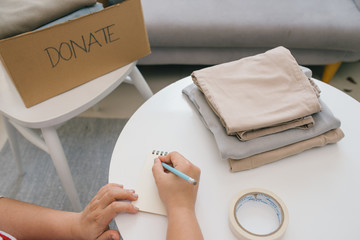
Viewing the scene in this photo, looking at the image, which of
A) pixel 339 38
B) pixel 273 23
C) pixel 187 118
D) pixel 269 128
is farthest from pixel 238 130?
pixel 339 38

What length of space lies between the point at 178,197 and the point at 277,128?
0.28 m

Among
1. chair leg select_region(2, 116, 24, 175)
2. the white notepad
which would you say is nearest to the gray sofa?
chair leg select_region(2, 116, 24, 175)

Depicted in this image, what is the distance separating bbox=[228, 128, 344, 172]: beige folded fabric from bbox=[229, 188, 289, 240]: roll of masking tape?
0.07 meters

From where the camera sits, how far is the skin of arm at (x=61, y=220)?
0.66m

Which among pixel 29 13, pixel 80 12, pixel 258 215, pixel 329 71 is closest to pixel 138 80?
pixel 80 12

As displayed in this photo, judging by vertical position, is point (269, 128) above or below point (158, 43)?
Result: above

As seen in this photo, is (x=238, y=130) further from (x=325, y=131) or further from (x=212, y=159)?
(x=325, y=131)

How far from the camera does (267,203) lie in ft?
2.04

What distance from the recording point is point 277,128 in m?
0.69

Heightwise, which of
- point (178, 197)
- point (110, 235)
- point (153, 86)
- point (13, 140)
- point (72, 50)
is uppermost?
point (72, 50)

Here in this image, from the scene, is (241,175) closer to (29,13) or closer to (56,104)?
(56,104)

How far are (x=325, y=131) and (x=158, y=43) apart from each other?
0.96m

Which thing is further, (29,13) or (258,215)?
(29,13)

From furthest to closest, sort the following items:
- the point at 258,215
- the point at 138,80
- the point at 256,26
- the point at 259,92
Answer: the point at 256,26, the point at 138,80, the point at 259,92, the point at 258,215
